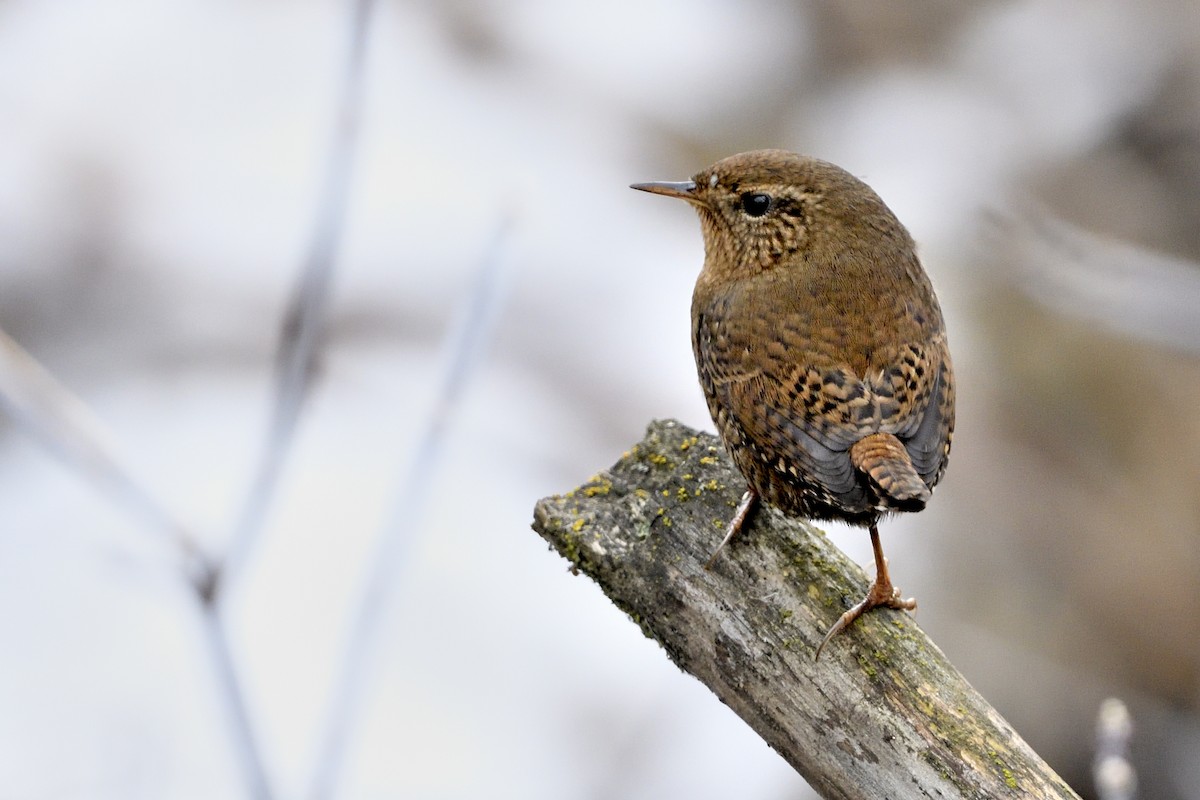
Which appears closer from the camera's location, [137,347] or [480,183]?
[137,347]

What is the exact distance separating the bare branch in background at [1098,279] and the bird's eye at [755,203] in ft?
1.77

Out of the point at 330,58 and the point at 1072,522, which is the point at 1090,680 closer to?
the point at 1072,522

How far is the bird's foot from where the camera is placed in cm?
272

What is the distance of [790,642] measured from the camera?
272cm

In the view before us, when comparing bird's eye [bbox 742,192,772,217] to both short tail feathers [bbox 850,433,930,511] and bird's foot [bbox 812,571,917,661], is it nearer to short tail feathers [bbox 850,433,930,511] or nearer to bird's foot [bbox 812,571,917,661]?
short tail feathers [bbox 850,433,930,511]

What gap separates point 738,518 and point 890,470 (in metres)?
0.35

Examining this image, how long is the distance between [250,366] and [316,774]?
3.20 metres

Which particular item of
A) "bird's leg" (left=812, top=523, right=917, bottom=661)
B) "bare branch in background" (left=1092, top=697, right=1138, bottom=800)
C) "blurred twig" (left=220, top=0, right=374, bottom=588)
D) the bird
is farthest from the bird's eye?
"bare branch in background" (left=1092, top=697, right=1138, bottom=800)

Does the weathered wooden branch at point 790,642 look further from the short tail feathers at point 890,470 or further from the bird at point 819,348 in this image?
the short tail feathers at point 890,470

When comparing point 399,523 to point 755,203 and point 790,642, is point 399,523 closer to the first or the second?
point 790,642

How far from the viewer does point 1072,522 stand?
17.8ft

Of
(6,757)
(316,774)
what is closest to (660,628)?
(316,774)

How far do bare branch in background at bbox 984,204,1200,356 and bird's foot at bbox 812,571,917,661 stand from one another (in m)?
0.70

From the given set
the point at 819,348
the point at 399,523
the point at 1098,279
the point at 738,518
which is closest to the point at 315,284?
the point at 399,523
